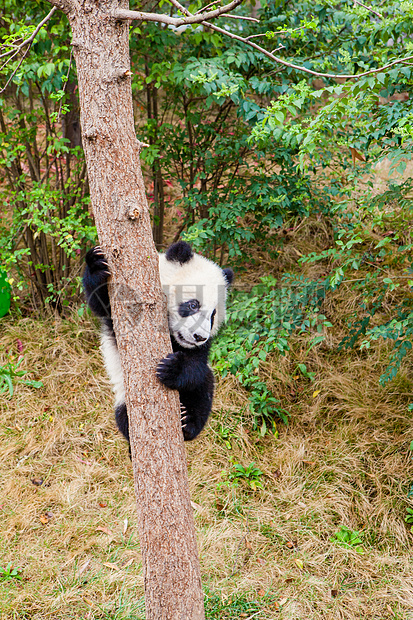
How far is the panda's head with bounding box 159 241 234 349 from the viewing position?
10.1ft

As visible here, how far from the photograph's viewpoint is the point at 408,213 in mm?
5543

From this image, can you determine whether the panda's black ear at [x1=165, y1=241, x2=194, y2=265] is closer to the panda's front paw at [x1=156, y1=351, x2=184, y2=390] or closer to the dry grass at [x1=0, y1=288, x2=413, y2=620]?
the panda's front paw at [x1=156, y1=351, x2=184, y2=390]

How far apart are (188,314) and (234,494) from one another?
219 cm

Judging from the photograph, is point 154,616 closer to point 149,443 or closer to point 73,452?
point 149,443

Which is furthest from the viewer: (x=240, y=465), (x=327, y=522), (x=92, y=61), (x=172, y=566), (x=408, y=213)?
(x=408, y=213)

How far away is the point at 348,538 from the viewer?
4.25 metres

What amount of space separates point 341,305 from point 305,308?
124 centimetres

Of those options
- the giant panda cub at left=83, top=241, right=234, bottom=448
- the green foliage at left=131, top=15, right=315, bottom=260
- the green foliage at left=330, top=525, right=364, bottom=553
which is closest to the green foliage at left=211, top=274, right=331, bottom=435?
the green foliage at left=131, top=15, right=315, bottom=260

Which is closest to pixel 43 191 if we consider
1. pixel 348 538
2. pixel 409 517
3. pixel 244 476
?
pixel 244 476

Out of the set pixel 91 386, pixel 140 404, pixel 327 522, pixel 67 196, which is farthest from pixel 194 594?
pixel 67 196

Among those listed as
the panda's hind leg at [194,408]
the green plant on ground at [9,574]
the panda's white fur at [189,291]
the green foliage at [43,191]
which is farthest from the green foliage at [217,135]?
the green plant on ground at [9,574]

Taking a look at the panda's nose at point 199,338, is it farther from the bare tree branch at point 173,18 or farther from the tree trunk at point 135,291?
the bare tree branch at point 173,18

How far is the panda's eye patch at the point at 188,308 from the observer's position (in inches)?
125

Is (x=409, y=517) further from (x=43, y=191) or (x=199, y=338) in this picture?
(x=43, y=191)
